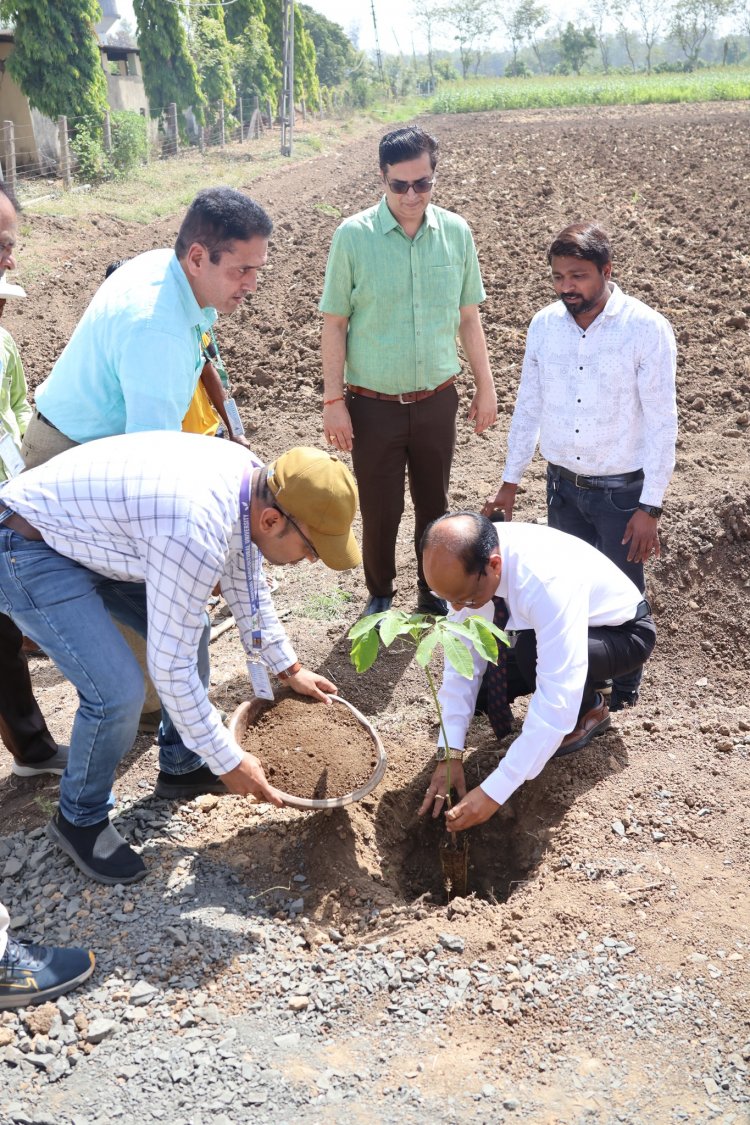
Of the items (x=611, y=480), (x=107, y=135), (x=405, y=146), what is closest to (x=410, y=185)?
(x=405, y=146)

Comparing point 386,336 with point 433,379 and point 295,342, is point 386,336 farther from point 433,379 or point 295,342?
point 295,342

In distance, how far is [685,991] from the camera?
269 cm

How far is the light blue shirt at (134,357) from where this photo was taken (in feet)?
9.96

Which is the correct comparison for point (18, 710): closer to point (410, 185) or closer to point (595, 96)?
point (410, 185)

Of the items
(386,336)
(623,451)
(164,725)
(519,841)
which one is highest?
(386,336)

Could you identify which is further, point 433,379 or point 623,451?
point 433,379

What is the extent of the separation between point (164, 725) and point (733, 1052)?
2064 millimetres

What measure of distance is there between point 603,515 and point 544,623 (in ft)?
3.41

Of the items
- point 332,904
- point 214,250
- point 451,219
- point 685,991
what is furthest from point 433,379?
point 685,991

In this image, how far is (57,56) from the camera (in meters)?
18.2

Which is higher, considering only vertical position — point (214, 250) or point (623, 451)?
point (214, 250)

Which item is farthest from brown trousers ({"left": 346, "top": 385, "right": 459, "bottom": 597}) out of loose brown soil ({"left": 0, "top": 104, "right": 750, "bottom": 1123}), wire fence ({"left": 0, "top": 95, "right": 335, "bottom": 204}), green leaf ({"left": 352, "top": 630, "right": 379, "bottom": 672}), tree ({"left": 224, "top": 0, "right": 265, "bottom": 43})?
tree ({"left": 224, "top": 0, "right": 265, "bottom": 43})

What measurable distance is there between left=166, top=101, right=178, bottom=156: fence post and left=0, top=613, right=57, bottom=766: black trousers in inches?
944

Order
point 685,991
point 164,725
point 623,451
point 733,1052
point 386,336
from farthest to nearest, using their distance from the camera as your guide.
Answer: point 386,336 < point 623,451 < point 164,725 < point 685,991 < point 733,1052
